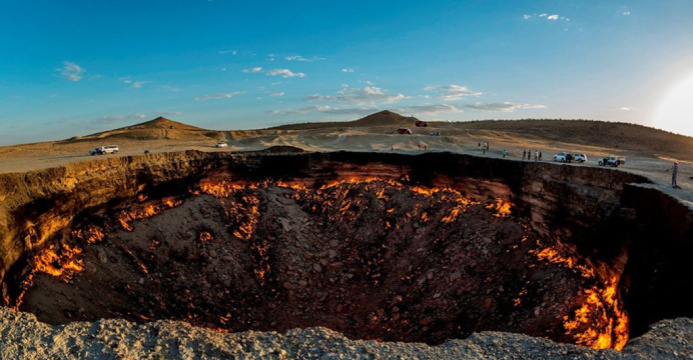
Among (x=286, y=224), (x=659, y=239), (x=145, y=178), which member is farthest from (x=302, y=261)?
(x=659, y=239)

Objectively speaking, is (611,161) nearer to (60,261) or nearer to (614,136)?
(60,261)

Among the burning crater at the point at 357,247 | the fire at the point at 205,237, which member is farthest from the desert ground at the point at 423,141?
the fire at the point at 205,237

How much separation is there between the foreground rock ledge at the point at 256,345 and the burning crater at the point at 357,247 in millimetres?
2714

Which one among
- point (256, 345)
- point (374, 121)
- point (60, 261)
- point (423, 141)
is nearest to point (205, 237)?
point (60, 261)

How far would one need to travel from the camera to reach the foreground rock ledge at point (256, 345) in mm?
7145

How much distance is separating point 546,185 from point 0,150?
151 feet

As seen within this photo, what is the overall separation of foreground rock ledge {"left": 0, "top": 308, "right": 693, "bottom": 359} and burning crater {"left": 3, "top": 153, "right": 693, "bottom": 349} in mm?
2714

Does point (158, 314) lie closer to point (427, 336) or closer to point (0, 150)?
point (427, 336)

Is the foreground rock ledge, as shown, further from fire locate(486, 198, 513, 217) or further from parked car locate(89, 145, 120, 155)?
parked car locate(89, 145, 120, 155)

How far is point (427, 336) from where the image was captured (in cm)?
1409

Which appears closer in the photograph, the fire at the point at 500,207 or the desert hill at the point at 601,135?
the fire at the point at 500,207

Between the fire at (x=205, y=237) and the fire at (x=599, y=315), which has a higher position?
the fire at (x=205, y=237)

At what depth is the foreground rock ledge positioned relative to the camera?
23.4 ft

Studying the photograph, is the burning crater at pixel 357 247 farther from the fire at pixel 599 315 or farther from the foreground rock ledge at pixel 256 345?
the foreground rock ledge at pixel 256 345
